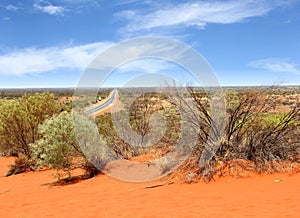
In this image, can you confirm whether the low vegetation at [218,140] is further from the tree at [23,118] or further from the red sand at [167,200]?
the tree at [23,118]

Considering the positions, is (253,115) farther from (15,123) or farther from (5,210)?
(15,123)

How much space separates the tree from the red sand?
24.0ft

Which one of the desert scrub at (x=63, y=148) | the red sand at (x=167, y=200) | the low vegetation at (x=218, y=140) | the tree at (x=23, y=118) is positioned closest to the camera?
the red sand at (x=167, y=200)

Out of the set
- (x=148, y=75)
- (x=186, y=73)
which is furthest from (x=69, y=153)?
(x=186, y=73)

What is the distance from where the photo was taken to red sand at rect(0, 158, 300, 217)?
6574 mm

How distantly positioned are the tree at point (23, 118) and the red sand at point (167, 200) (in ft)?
24.0

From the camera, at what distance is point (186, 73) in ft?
32.3

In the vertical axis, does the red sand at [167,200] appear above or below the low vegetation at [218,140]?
below

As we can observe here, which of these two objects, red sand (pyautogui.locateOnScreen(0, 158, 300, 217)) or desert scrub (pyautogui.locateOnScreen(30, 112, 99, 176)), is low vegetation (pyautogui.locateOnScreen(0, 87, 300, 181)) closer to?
desert scrub (pyautogui.locateOnScreen(30, 112, 99, 176))

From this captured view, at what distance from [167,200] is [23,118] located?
12391 millimetres

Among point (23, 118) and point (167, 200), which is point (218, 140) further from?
point (23, 118)

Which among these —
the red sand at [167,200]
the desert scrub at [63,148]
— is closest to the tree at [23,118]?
the desert scrub at [63,148]

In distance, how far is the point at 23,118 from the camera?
17562 mm

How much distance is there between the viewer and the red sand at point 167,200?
21.6 ft
